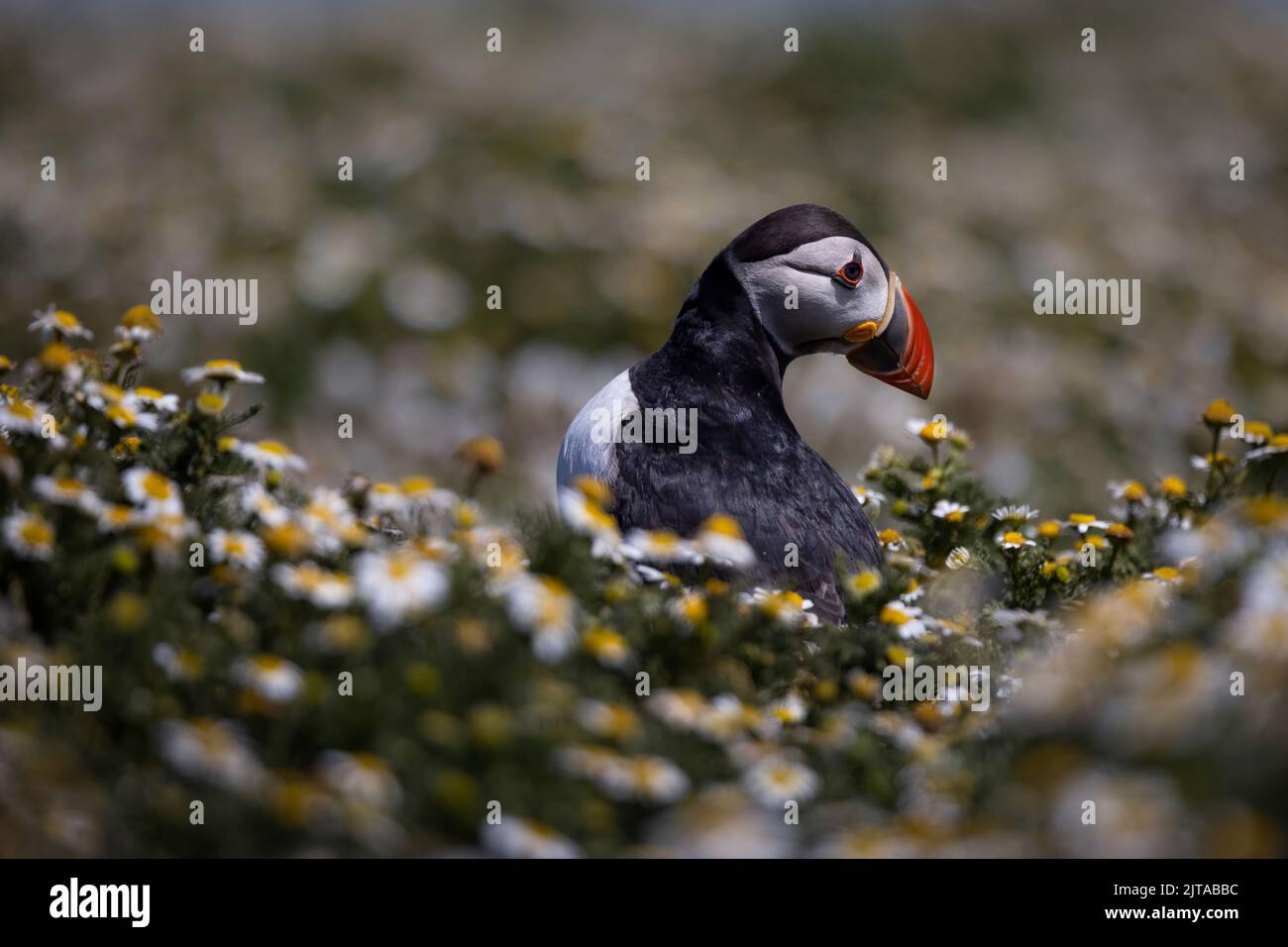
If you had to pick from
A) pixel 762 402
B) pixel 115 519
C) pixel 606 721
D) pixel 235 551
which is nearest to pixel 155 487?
pixel 115 519

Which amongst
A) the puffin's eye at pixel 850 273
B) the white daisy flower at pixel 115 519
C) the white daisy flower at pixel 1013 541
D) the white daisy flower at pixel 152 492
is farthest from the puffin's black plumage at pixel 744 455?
the white daisy flower at pixel 115 519

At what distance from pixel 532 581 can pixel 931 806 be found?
1.09 m

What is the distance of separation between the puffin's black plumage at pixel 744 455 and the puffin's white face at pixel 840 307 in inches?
2.1

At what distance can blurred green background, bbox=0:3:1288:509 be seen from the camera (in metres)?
12.3

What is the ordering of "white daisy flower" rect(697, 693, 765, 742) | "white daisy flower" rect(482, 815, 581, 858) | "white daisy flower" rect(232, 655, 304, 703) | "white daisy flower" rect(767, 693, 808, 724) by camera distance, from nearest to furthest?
"white daisy flower" rect(482, 815, 581, 858), "white daisy flower" rect(232, 655, 304, 703), "white daisy flower" rect(697, 693, 765, 742), "white daisy flower" rect(767, 693, 808, 724)

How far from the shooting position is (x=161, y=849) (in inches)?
103

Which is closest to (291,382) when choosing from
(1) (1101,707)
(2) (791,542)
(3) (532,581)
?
(2) (791,542)

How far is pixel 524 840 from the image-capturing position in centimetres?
248

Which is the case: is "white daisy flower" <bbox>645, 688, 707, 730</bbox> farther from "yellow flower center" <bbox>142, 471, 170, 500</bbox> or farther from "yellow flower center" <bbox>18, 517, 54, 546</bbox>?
"yellow flower center" <bbox>18, 517, 54, 546</bbox>

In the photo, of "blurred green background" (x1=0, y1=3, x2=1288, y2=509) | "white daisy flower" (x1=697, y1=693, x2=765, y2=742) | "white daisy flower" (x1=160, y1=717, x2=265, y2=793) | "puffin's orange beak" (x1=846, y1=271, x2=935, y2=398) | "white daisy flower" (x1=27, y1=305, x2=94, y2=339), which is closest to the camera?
"white daisy flower" (x1=160, y1=717, x2=265, y2=793)

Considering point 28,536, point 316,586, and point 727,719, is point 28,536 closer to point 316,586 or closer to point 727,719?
point 316,586

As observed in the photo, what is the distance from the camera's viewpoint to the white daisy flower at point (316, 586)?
304cm

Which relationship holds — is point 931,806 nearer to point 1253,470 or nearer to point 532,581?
point 532,581

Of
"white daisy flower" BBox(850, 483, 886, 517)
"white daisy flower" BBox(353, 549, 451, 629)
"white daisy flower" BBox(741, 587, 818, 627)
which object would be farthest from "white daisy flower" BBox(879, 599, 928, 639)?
"white daisy flower" BBox(353, 549, 451, 629)
